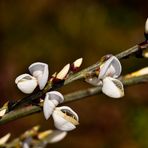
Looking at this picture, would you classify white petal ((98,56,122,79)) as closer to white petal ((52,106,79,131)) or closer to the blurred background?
white petal ((52,106,79,131))

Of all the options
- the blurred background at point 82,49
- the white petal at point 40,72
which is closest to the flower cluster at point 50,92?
the white petal at point 40,72

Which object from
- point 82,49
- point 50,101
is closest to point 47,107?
point 50,101

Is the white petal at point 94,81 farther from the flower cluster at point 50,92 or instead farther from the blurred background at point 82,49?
the blurred background at point 82,49

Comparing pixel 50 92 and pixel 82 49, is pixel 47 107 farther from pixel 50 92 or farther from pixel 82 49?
pixel 82 49

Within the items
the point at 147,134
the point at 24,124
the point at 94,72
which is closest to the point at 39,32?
the point at 24,124

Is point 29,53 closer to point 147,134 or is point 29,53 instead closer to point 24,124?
point 24,124

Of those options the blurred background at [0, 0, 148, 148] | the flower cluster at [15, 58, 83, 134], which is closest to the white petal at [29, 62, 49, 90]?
the flower cluster at [15, 58, 83, 134]

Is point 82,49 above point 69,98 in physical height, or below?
below
